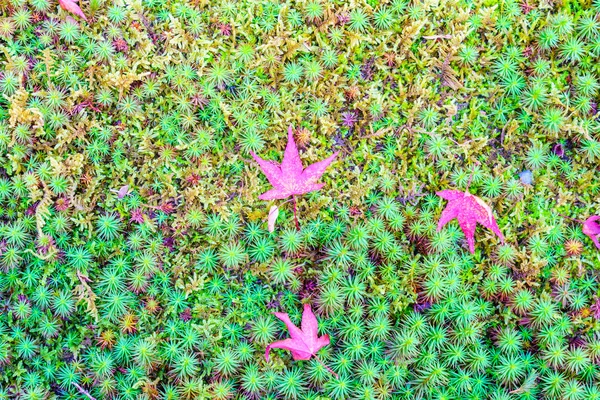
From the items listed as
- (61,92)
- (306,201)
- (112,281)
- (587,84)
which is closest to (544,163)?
(587,84)

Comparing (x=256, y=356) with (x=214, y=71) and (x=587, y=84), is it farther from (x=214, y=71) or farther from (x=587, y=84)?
(x=587, y=84)

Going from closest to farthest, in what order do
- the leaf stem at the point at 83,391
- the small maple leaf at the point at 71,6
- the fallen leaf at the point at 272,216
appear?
the leaf stem at the point at 83,391, the fallen leaf at the point at 272,216, the small maple leaf at the point at 71,6

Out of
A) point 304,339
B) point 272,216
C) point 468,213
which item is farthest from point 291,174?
point 468,213

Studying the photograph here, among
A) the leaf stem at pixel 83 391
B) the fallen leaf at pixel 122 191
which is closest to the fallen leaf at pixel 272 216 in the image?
the fallen leaf at pixel 122 191

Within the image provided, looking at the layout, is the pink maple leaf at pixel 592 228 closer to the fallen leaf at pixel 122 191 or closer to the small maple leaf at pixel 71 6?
the fallen leaf at pixel 122 191

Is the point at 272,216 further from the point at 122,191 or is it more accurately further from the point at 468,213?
the point at 468,213

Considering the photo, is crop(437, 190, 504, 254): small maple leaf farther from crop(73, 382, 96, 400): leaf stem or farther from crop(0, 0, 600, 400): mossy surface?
crop(73, 382, 96, 400): leaf stem
